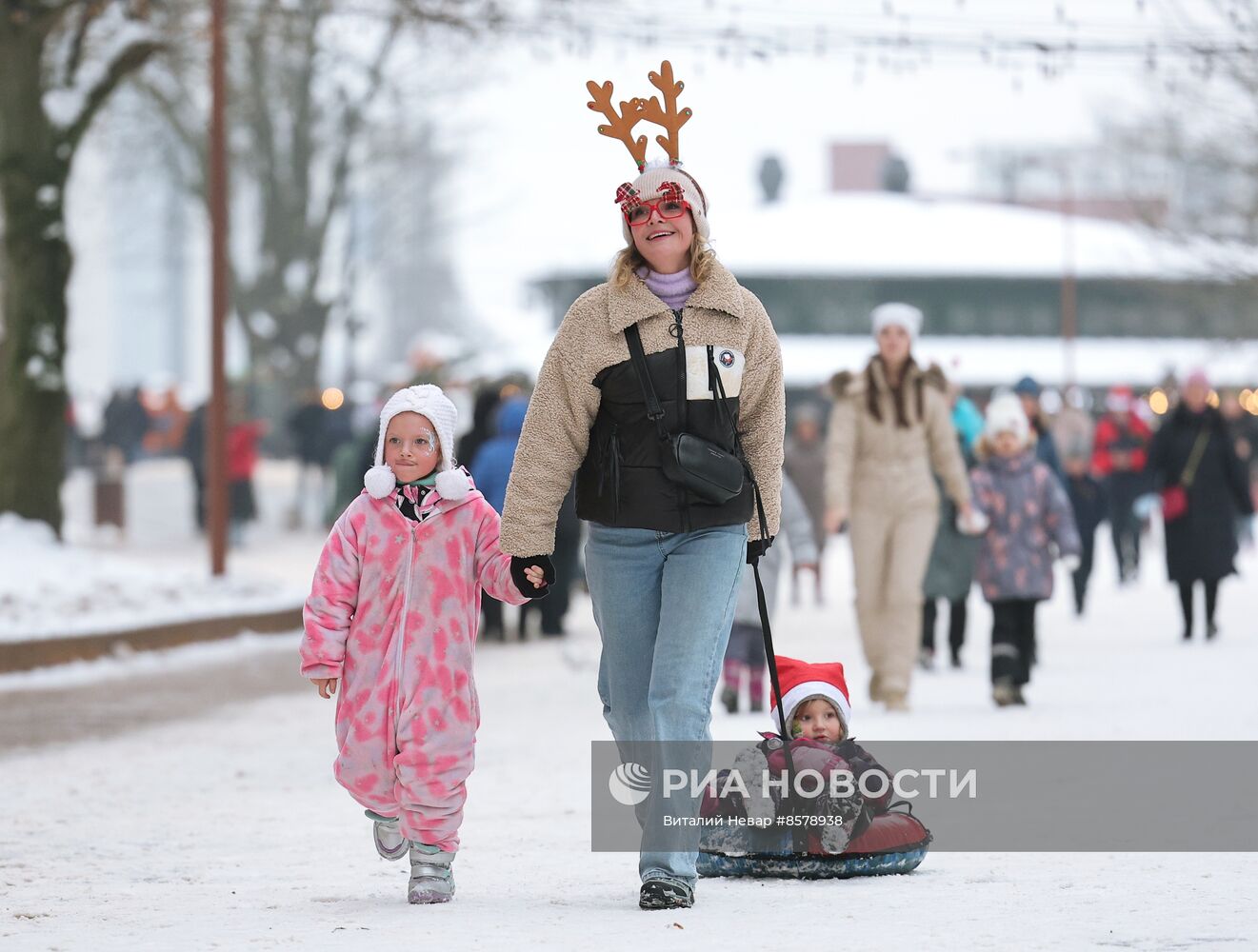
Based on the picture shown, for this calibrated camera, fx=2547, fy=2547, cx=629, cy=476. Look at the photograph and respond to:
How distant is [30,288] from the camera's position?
62.2 feet

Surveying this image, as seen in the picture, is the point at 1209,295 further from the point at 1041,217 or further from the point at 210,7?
the point at 1041,217

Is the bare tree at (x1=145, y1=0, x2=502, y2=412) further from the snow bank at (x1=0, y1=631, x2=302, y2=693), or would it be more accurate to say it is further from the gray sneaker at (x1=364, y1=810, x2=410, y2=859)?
the gray sneaker at (x1=364, y1=810, x2=410, y2=859)

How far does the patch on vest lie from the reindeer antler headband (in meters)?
0.67

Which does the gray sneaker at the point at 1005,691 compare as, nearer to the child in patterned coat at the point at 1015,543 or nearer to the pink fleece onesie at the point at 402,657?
the child in patterned coat at the point at 1015,543

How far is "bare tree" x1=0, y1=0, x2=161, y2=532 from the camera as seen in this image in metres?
18.6

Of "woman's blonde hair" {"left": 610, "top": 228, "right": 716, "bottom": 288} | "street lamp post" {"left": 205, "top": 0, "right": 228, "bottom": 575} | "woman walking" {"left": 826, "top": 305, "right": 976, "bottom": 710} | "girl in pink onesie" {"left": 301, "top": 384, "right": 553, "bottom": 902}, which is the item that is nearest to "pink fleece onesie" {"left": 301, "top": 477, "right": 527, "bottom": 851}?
"girl in pink onesie" {"left": 301, "top": 384, "right": 553, "bottom": 902}

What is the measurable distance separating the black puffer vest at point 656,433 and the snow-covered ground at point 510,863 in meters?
0.99

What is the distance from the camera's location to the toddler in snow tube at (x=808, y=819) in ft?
22.6

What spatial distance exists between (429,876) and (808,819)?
3.52 ft

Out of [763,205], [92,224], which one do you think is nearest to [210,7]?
[763,205]

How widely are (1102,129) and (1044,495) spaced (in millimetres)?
32008

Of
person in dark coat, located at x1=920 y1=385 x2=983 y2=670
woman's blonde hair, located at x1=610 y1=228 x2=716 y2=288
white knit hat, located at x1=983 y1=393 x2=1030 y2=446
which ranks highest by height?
woman's blonde hair, located at x1=610 y1=228 x2=716 y2=288

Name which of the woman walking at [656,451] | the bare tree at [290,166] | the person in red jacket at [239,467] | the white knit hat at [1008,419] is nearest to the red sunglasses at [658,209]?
the woman walking at [656,451]

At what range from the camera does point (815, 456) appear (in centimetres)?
2236
